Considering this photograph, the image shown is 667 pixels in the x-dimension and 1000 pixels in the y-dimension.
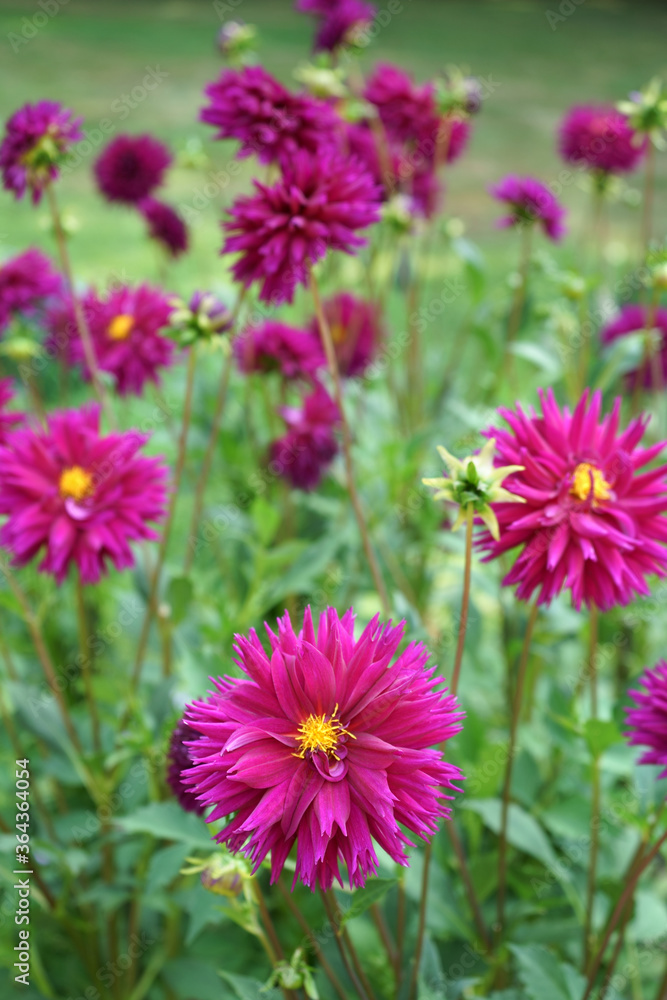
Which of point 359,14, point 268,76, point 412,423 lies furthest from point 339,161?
point 412,423

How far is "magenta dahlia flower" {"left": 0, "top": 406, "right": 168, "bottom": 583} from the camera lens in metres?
0.72

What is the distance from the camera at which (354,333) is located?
123 centimetres

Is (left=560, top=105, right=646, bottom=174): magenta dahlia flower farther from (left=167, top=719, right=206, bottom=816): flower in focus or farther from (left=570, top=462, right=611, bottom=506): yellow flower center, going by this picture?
(left=167, top=719, right=206, bottom=816): flower in focus

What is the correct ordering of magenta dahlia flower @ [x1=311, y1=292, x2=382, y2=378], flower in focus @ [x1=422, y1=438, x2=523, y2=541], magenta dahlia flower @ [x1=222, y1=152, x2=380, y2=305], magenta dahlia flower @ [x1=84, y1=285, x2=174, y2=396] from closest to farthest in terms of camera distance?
flower in focus @ [x1=422, y1=438, x2=523, y2=541] → magenta dahlia flower @ [x1=222, y1=152, x2=380, y2=305] → magenta dahlia flower @ [x1=84, y1=285, x2=174, y2=396] → magenta dahlia flower @ [x1=311, y1=292, x2=382, y2=378]

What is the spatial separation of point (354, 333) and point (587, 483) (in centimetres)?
68

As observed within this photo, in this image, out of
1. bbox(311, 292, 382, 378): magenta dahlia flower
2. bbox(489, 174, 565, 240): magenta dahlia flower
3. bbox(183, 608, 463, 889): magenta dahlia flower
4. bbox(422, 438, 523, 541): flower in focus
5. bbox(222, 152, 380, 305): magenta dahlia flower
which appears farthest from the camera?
bbox(311, 292, 382, 378): magenta dahlia flower

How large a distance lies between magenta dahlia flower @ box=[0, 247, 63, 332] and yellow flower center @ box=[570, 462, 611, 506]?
0.75 meters

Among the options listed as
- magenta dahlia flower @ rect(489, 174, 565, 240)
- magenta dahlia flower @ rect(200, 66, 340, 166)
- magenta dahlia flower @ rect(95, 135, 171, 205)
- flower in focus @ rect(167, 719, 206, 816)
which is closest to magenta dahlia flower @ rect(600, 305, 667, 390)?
magenta dahlia flower @ rect(489, 174, 565, 240)

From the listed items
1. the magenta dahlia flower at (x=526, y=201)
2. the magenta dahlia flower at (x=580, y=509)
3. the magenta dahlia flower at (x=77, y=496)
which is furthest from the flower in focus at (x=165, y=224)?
the magenta dahlia flower at (x=580, y=509)

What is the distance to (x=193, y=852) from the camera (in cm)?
75

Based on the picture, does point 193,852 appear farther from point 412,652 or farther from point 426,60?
point 426,60

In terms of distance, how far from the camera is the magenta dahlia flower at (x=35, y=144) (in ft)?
2.57

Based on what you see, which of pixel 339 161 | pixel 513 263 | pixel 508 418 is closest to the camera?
pixel 508 418

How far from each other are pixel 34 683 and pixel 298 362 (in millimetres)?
496
